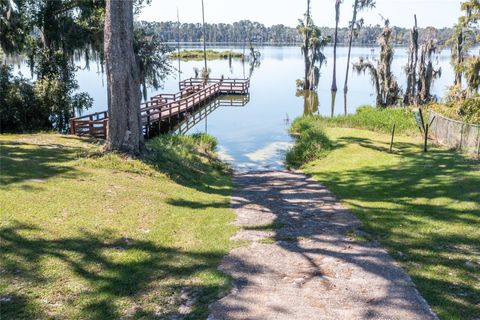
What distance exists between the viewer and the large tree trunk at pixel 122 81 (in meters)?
13.1

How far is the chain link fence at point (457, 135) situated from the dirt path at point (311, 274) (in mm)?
9399

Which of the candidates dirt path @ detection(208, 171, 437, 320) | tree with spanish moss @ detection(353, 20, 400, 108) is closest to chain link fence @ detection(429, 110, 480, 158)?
dirt path @ detection(208, 171, 437, 320)

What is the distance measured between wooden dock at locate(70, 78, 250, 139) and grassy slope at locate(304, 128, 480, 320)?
10963mm

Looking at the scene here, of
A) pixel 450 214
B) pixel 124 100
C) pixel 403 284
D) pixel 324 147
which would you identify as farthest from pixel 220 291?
pixel 324 147

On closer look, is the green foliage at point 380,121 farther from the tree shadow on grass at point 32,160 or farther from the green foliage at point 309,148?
the tree shadow on grass at point 32,160

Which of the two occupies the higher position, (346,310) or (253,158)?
(346,310)

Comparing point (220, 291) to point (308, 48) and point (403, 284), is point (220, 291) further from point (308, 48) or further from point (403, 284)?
point (308, 48)

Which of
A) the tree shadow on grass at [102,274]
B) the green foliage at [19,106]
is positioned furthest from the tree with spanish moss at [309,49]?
the tree shadow on grass at [102,274]

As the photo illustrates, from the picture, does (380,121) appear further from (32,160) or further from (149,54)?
(32,160)

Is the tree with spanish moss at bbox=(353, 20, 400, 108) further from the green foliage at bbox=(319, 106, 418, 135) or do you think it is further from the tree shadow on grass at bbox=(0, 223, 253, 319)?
the tree shadow on grass at bbox=(0, 223, 253, 319)

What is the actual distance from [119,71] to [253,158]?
496 inches

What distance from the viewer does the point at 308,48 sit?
195 feet

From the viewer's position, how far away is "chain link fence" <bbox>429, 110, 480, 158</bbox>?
17109 mm

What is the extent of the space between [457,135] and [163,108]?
20655 millimetres
